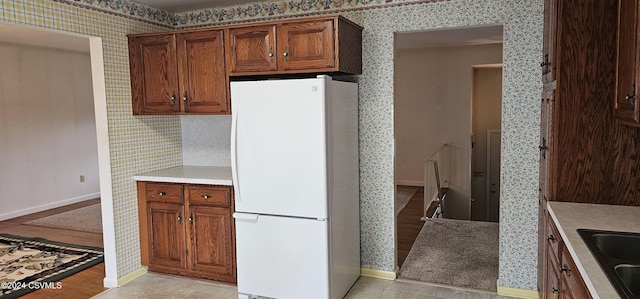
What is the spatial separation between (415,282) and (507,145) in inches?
50.9

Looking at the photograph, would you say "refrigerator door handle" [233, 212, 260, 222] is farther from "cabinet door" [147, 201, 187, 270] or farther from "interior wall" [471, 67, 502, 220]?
"interior wall" [471, 67, 502, 220]

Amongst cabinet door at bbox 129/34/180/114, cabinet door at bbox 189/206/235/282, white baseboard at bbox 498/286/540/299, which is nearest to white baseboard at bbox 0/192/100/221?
cabinet door at bbox 129/34/180/114

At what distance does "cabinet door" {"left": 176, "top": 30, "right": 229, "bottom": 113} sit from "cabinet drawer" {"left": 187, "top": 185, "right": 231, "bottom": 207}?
23.8 inches

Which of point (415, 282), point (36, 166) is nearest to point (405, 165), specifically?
point (415, 282)

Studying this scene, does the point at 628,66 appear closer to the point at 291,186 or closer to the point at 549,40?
the point at 549,40

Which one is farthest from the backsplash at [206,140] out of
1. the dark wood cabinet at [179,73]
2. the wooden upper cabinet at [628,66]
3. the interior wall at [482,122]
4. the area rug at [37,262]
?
the interior wall at [482,122]

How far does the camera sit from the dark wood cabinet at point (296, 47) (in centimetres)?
303

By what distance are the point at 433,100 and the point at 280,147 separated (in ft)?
17.3

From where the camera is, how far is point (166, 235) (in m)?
3.68

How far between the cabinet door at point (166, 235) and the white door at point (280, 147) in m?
0.73

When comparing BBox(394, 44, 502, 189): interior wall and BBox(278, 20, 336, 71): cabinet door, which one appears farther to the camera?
BBox(394, 44, 502, 189): interior wall

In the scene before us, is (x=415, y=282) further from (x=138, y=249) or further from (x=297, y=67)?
(x=138, y=249)

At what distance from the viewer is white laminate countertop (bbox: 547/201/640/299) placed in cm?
143

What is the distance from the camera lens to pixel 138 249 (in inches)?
148
